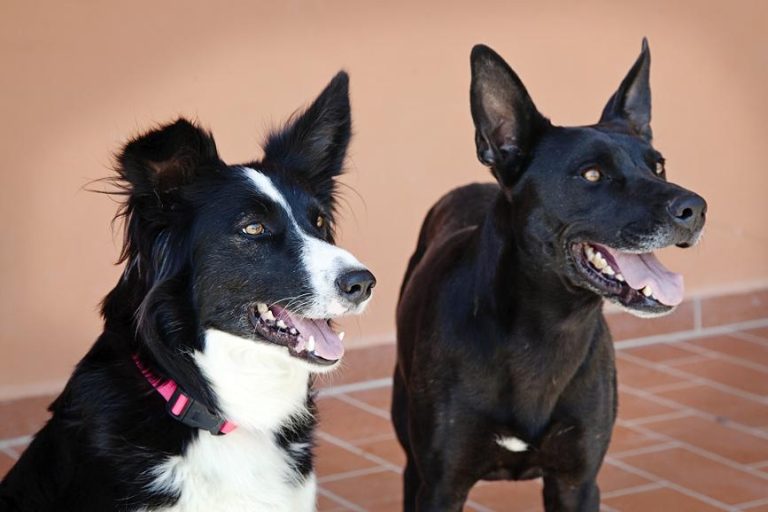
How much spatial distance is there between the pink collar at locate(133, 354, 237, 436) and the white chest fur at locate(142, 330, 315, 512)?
0.12ft

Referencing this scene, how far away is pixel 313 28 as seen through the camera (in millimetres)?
4906

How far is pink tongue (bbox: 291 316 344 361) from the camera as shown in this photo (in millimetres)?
2893

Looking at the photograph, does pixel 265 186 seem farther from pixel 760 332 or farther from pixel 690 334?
pixel 760 332

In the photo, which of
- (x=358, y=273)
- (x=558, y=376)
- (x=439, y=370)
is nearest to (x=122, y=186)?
(x=358, y=273)

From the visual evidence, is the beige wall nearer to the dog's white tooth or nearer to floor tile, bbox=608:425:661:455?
floor tile, bbox=608:425:661:455

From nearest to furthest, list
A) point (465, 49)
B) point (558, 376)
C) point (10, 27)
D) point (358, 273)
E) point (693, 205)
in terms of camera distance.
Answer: point (358, 273)
point (693, 205)
point (558, 376)
point (10, 27)
point (465, 49)

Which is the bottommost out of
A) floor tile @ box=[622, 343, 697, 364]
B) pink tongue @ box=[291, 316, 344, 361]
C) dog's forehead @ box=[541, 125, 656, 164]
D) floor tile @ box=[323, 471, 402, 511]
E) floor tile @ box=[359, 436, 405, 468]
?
floor tile @ box=[323, 471, 402, 511]

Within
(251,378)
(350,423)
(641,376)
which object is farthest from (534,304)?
(641,376)

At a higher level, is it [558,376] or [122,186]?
[122,186]

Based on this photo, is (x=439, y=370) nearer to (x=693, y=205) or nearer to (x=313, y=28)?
(x=693, y=205)

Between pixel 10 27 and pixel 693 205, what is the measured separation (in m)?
2.43

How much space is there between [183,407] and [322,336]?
1.08ft

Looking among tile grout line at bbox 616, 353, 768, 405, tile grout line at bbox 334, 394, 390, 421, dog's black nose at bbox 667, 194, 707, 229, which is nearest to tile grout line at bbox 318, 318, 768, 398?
tile grout line at bbox 616, 353, 768, 405

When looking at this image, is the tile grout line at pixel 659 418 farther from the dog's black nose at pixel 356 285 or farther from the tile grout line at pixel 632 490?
the dog's black nose at pixel 356 285
